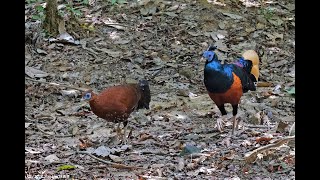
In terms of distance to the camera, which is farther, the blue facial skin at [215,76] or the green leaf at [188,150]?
the blue facial skin at [215,76]

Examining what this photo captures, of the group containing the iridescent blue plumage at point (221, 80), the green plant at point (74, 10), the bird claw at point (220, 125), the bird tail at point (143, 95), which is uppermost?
the iridescent blue plumage at point (221, 80)

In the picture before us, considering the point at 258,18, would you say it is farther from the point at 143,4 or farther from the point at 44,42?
the point at 44,42

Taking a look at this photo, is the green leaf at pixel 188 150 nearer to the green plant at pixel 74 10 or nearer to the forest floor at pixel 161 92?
the forest floor at pixel 161 92

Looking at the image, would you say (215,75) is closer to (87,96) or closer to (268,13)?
(87,96)

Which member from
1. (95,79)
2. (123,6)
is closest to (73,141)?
(95,79)

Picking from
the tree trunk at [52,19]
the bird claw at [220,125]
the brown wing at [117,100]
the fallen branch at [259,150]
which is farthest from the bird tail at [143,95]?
the tree trunk at [52,19]

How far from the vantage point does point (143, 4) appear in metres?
10.3

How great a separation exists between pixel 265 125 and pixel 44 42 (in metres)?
4.24

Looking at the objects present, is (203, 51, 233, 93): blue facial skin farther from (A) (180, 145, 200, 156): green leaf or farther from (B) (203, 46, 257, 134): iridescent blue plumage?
(A) (180, 145, 200, 156): green leaf

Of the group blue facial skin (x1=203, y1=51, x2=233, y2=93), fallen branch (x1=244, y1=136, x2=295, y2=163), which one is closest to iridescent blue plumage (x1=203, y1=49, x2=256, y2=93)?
blue facial skin (x1=203, y1=51, x2=233, y2=93)

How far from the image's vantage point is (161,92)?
7875 mm

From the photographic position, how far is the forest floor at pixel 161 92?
4957 mm

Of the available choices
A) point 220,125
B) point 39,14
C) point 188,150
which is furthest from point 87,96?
point 39,14

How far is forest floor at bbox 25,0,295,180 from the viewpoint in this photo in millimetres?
4957
